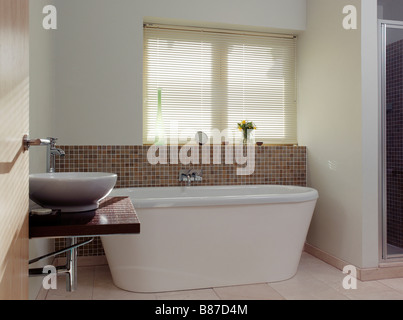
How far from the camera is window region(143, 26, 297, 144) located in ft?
12.1

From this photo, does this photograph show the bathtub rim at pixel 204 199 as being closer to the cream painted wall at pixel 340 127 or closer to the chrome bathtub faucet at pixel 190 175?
the chrome bathtub faucet at pixel 190 175

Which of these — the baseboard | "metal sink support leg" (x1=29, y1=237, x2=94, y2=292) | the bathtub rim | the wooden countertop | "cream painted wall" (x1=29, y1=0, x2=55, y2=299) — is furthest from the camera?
the baseboard

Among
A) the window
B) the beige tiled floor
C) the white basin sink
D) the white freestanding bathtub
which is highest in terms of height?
the window

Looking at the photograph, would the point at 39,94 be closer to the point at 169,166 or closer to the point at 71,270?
the point at 169,166

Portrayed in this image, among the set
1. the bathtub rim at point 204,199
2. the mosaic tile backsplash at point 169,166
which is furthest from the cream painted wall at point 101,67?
the bathtub rim at point 204,199

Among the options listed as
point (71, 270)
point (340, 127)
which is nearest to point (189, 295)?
point (71, 270)

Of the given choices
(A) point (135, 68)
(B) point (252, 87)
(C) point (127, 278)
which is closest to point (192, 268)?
(C) point (127, 278)

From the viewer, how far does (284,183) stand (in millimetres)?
3770

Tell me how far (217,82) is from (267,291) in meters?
2.11

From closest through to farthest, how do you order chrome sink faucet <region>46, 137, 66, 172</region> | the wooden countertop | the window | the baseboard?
the wooden countertop → chrome sink faucet <region>46, 137, 66, 172</region> → the baseboard → the window

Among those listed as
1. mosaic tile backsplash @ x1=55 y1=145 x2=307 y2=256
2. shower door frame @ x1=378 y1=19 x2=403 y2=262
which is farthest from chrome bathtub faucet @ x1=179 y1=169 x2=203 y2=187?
shower door frame @ x1=378 y1=19 x2=403 y2=262

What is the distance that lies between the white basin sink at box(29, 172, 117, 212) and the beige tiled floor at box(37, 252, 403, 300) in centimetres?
133

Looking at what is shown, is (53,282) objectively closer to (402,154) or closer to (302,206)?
(302,206)

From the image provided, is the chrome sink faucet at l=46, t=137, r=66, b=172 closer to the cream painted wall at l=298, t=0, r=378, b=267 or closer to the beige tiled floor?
the beige tiled floor
